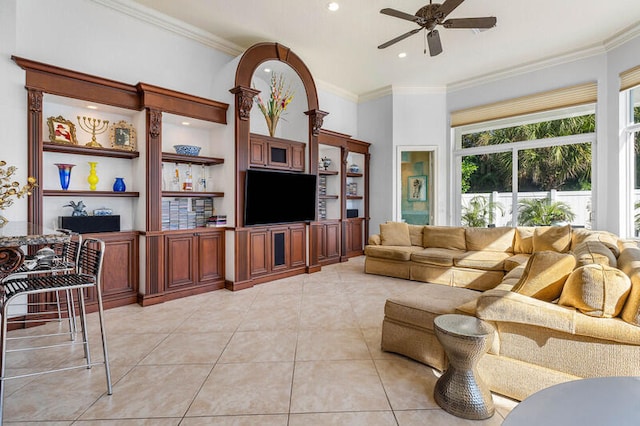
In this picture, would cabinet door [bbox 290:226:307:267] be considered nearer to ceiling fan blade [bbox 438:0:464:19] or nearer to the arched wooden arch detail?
the arched wooden arch detail

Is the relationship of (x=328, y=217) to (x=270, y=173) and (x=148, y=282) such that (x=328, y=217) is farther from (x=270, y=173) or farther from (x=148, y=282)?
(x=148, y=282)

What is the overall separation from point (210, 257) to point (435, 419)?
3420 millimetres

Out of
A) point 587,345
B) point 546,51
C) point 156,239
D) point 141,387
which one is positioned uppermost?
point 546,51

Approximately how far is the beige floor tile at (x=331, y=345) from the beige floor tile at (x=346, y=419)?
659 millimetres

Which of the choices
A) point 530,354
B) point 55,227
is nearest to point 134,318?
point 55,227

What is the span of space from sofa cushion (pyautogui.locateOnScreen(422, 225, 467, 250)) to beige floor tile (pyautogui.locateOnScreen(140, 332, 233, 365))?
146 inches

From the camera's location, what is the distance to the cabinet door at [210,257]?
169 inches

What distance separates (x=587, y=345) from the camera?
174 cm

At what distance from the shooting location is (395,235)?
5.57m

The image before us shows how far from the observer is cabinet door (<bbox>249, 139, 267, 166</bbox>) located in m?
4.63

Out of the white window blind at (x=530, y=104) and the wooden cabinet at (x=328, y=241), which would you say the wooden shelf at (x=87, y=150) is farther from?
the white window blind at (x=530, y=104)

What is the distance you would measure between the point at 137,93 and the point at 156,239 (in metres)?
1.74

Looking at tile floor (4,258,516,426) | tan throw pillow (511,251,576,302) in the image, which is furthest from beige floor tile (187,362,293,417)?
tan throw pillow (511,251,576,302)

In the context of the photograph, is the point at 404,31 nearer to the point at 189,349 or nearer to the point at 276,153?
the point at 276,153
